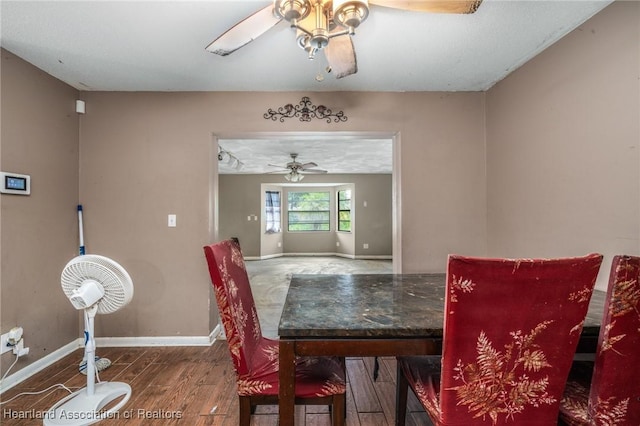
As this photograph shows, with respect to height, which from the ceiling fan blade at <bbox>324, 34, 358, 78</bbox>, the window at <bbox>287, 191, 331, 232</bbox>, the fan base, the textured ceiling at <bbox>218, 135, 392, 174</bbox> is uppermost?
the textured ceiling at <bbox>218, 135, 392, 174</bbox>

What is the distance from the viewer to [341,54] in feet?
5.01

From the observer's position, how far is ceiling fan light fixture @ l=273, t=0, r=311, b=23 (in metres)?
1.12

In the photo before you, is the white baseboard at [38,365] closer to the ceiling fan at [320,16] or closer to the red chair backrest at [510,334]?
the ceiling fan at [320,16]

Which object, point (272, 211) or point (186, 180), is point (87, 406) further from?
point (272, 211)

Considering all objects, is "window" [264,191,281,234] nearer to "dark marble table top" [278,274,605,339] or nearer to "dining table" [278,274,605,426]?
"dark marble table top" [278,274,605,339]

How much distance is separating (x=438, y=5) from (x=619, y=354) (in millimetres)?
1390

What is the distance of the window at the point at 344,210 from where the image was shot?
788 cm

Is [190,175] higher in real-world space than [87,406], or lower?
higher

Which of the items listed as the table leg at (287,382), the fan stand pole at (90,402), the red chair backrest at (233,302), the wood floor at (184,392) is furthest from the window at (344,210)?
the table leg at (287,382)

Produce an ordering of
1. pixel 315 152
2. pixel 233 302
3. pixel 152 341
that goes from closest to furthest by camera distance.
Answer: pixel 233 302 → pixel 152 341 → pixel 315 152

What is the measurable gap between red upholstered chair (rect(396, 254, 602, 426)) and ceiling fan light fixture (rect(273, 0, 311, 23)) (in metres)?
1.09

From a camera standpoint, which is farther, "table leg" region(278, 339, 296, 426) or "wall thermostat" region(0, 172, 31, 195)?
"wall thermostat" region(0, 172, 31, 195)

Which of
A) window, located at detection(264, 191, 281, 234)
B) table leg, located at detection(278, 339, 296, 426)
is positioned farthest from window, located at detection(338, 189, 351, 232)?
table leg, located at detection(278, 339, 296, 426)

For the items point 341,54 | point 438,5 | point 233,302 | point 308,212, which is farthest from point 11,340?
point 308,212
